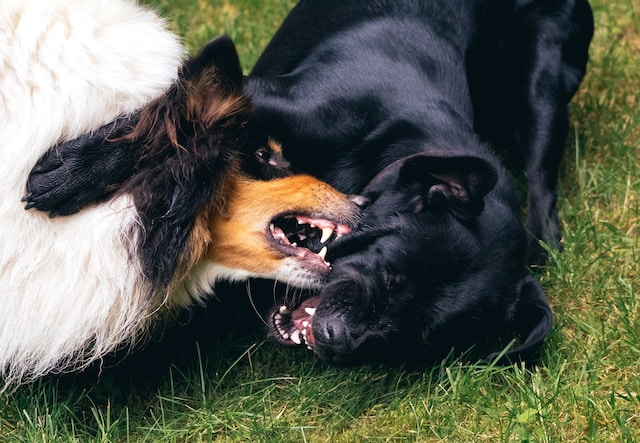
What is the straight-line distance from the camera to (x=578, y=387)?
9.40 feet

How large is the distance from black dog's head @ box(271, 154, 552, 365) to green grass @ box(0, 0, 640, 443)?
0.14m

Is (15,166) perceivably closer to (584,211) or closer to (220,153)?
(220,153)

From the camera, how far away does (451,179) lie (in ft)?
9.55

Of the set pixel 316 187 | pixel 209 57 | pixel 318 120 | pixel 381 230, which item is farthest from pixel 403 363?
pixel 209 57

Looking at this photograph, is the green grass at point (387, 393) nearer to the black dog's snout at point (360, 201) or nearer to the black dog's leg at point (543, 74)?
the black dog's leg at point (543, 74)

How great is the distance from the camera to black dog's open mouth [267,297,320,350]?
304cm

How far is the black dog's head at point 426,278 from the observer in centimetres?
283

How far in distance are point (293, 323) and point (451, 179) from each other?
29.7 inches

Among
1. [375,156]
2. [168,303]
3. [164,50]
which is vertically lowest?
[168,303]

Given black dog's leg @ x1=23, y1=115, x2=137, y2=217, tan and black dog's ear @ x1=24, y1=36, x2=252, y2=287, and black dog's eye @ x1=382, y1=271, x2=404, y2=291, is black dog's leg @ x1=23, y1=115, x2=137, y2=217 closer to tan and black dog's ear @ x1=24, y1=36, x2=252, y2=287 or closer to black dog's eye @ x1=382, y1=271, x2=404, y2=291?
tan and black dog's ear @ x1=24, y1=36, x2=252, y2=287

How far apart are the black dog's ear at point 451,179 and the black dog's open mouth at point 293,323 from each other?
0.53 m

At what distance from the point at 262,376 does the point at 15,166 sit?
44.6 inches

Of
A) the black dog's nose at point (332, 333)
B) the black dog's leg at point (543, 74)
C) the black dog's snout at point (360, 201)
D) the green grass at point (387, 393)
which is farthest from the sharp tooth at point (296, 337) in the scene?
the black dog's leg at point (543, 74)

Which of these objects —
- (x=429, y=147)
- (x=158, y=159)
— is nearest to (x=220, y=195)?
(x=158, y=159)
